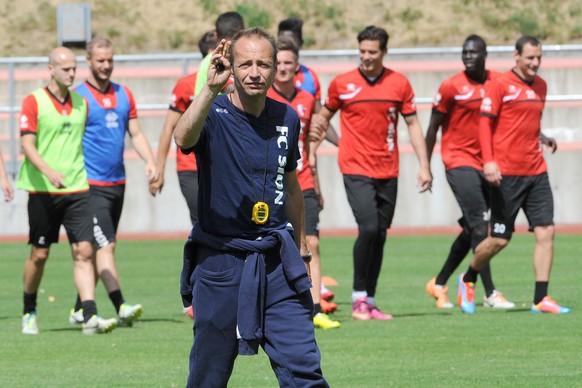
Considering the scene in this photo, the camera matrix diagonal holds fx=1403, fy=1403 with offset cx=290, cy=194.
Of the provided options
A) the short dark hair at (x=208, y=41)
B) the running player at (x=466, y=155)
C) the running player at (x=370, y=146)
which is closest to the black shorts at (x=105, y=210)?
the short dark hair at (x=208, y=41)

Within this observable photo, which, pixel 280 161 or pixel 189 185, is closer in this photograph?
pixel 280 161

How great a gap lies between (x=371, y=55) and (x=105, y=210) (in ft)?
9.01

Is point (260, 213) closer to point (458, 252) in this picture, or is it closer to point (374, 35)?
point (374, 35)

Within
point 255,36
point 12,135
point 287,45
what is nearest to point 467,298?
point 287,45

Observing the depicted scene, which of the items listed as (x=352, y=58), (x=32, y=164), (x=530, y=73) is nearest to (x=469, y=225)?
(x=530, y=73)

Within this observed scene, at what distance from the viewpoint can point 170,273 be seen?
17.3m

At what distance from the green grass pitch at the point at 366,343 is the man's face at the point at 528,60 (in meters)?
2.16

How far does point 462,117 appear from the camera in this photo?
13.7 meters

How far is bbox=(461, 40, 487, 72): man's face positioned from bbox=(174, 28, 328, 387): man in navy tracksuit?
7.24m

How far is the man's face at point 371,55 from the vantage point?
485 inches

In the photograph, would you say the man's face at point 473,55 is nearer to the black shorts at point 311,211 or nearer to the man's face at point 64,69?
the black shorts at point 311,211

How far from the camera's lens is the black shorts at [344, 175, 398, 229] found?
1241 centimetres

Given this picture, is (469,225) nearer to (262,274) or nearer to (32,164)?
(32,164)

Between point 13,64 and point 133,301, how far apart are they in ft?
38.4
